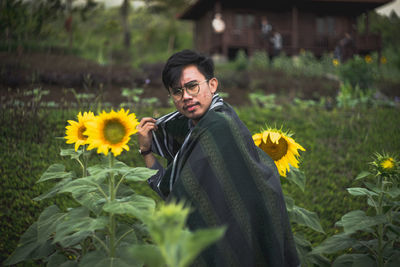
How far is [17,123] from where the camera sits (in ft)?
10.9

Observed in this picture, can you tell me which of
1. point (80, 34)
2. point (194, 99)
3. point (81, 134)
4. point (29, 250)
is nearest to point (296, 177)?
point (194, 99)

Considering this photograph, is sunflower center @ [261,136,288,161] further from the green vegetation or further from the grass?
the green vegetation

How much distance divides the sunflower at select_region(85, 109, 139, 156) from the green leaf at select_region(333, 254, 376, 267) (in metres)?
1.37

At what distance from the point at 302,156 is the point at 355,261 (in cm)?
115

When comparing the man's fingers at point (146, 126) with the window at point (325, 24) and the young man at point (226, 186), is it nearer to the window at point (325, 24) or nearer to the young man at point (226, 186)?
the young man at point (226, 186)

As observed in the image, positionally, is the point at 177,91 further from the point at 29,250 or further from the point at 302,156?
the point at 302,156

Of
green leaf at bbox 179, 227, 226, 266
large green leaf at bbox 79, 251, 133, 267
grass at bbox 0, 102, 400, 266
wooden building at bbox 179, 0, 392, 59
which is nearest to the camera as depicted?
green leaf at bbox 179, 227, 226, 266

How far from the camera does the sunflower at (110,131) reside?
138 centimetres

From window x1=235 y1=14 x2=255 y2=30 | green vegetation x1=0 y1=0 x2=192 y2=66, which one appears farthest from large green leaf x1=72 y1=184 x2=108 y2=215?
window x1=235 y1=14 x2=255 y2=30

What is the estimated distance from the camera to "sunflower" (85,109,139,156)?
4.52 ft

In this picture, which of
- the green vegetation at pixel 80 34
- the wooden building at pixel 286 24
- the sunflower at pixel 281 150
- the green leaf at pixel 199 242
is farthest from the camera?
the wooden building at pixel 286 24

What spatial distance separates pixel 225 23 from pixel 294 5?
12.4 feet

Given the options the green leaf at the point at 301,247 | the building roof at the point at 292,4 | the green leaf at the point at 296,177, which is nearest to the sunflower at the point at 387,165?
the green leaf at the point at 296,177

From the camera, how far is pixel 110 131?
1401 mm
